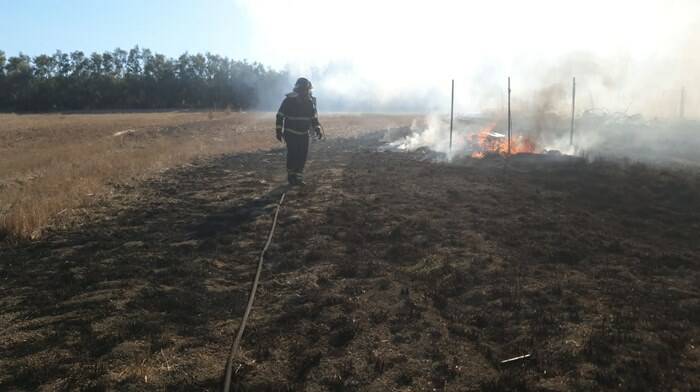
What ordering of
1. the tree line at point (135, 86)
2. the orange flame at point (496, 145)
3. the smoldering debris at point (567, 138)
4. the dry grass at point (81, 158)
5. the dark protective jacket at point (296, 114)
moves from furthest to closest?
the tree line at point (135, 86), the smoldering debris at point (567, 138), the orange flame at point (496, 145), the dark protective jacket at point (296, 114), the dry grass at point (81, 158)

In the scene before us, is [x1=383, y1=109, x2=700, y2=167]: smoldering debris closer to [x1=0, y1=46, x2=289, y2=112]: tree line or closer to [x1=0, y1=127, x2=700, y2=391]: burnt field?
[x1=0, y1=127, x2=700, y2=391]: burnt field

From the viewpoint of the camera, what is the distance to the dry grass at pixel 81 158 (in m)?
8.84

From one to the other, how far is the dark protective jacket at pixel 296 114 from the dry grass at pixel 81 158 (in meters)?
3.73

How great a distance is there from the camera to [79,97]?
260ft

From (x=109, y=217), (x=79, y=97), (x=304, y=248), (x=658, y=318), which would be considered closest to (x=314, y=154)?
(x=109, y=217)

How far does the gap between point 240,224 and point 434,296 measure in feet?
12.5

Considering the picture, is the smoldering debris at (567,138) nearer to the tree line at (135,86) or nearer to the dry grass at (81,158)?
the dry grass at (81,158)

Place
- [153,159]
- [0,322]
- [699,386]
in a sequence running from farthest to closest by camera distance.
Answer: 1. [153,159]
2. [0,322]
3. [699,386]

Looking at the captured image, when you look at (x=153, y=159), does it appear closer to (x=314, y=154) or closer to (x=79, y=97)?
(x=314, y=154)

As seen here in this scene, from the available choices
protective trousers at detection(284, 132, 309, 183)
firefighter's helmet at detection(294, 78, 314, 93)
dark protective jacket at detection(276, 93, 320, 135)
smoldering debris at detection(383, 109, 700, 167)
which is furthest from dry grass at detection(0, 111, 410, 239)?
smoldering debris at detection(383, 109, 700, 167)

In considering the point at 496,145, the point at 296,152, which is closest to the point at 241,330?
the point at 296,152

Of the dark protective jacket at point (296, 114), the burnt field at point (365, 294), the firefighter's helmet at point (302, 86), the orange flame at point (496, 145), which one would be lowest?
the burnt field at point (365, 294)

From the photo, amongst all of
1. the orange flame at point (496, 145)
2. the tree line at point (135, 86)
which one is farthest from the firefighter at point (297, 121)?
the tree line at point (135, 86)

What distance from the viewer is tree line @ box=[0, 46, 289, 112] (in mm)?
78875
